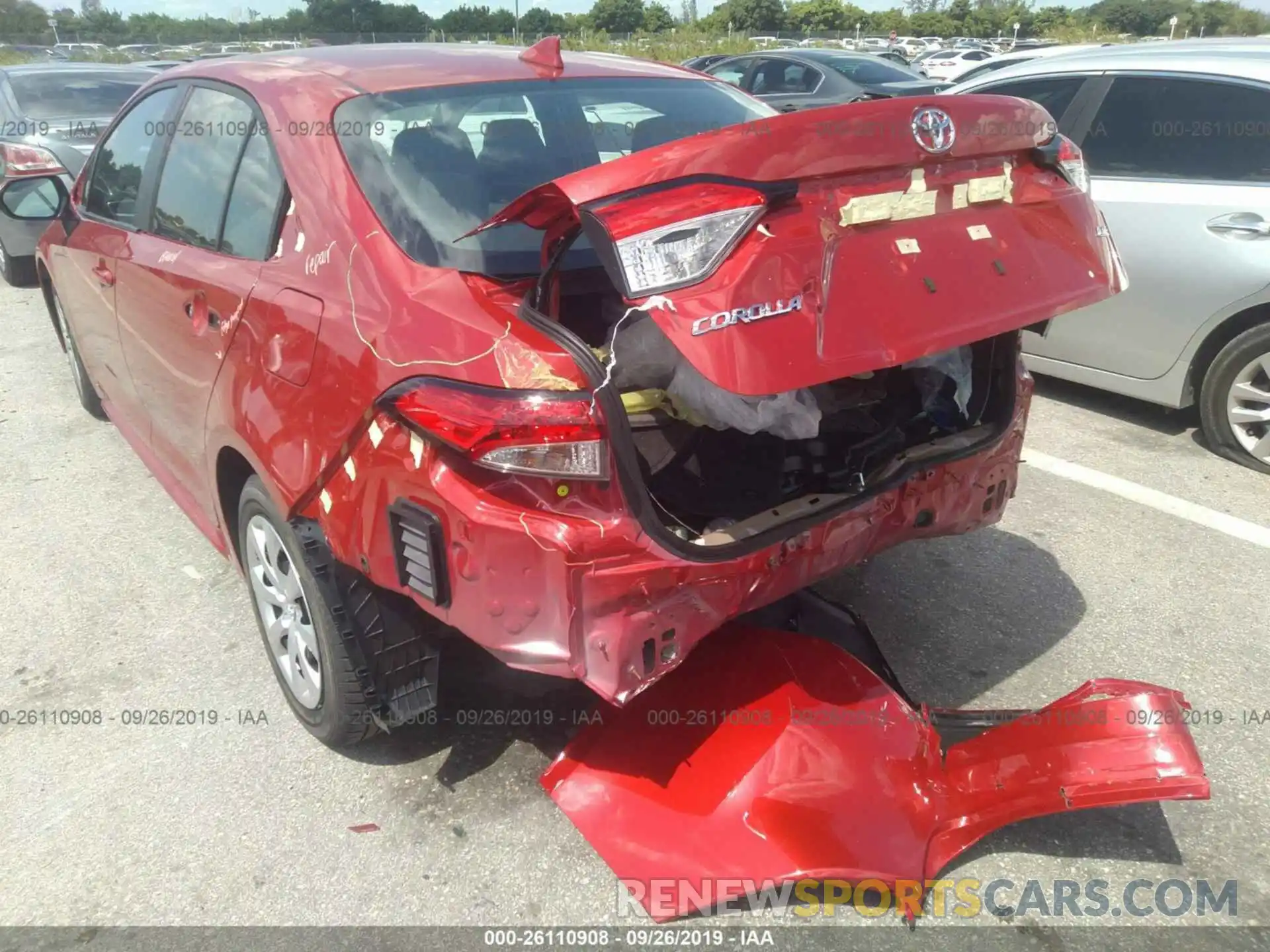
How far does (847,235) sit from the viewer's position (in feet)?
6.31

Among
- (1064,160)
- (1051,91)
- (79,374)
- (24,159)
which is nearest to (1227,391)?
(1051,91)

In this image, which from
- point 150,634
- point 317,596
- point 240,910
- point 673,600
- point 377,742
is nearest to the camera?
point 673,600

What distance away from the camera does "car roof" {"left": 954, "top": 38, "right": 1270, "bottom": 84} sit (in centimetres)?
427

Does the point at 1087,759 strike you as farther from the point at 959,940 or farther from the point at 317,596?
the point at 317,596

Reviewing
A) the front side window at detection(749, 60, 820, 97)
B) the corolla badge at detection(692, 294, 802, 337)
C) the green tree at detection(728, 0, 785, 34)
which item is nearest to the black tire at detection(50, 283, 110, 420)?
the corolla badge at detection(692, 294, 802, 337)

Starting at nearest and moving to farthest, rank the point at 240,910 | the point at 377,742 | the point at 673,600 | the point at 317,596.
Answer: the point at 673,600, the point at 240,910, the point at 317,596, the point at 377,742

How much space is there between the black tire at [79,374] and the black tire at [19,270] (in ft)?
11.5

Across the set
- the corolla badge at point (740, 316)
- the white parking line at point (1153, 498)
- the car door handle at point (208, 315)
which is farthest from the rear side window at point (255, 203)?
the white parking line at point (1153, 498)

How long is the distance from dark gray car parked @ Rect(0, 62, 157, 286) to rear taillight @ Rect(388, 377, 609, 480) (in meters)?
6.24

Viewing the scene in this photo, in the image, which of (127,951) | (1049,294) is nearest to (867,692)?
(1049,294)

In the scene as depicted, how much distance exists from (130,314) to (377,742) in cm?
176

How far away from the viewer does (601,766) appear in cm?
238

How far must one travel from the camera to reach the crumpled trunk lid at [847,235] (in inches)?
69.5

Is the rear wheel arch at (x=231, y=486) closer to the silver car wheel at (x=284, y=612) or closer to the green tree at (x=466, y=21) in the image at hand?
the silver car wheel at (x=284, y=612)
